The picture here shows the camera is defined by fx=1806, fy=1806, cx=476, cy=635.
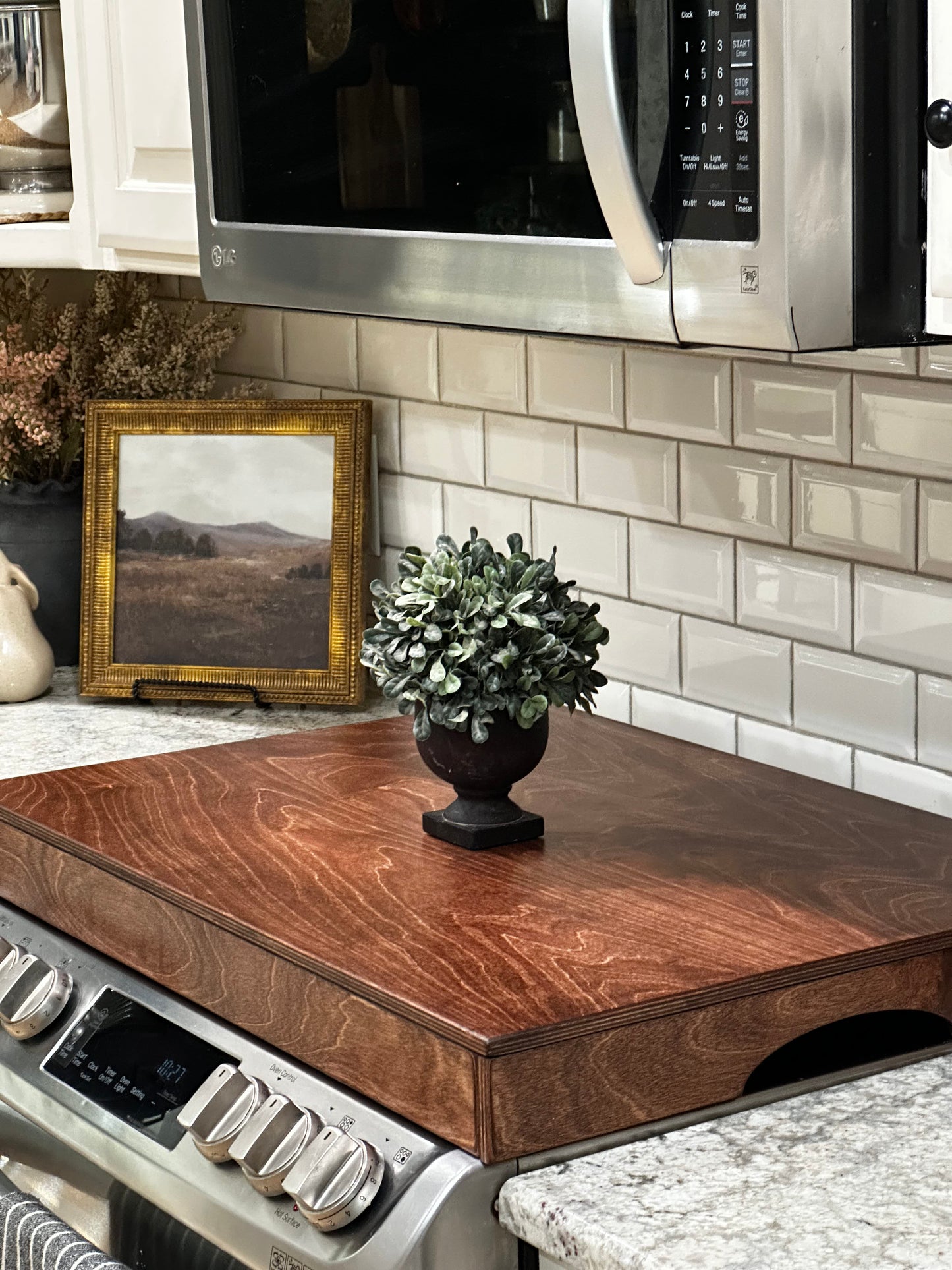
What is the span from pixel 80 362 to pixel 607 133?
143 cm

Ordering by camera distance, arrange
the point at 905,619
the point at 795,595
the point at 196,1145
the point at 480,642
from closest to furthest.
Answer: the point at 196,1145 < the point at 480,642 < the point at 905,619 < the point at 795,595

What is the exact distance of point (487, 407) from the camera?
6.84ft

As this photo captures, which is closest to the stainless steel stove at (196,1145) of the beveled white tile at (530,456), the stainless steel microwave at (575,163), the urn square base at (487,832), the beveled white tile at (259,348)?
the urn square base at (487,832)

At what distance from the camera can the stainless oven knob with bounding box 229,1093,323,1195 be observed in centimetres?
118

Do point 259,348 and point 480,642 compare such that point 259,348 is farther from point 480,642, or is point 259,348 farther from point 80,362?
point 480,642

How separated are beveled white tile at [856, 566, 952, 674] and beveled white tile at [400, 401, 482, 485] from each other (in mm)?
617

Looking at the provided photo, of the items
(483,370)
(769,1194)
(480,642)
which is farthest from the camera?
(483,370)

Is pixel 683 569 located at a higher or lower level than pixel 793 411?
lower

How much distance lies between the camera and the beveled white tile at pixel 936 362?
4.88 ft

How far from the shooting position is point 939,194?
1.08 metres

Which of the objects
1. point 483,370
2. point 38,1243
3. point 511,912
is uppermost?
point 483,370

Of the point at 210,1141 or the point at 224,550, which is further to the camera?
the point at 224,550

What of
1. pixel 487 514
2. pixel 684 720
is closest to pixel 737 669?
pixel 684 720

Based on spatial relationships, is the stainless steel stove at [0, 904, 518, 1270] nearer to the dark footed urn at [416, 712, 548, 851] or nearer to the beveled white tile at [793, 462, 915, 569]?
the dark footed urn at [416, 712, 548, 851]
